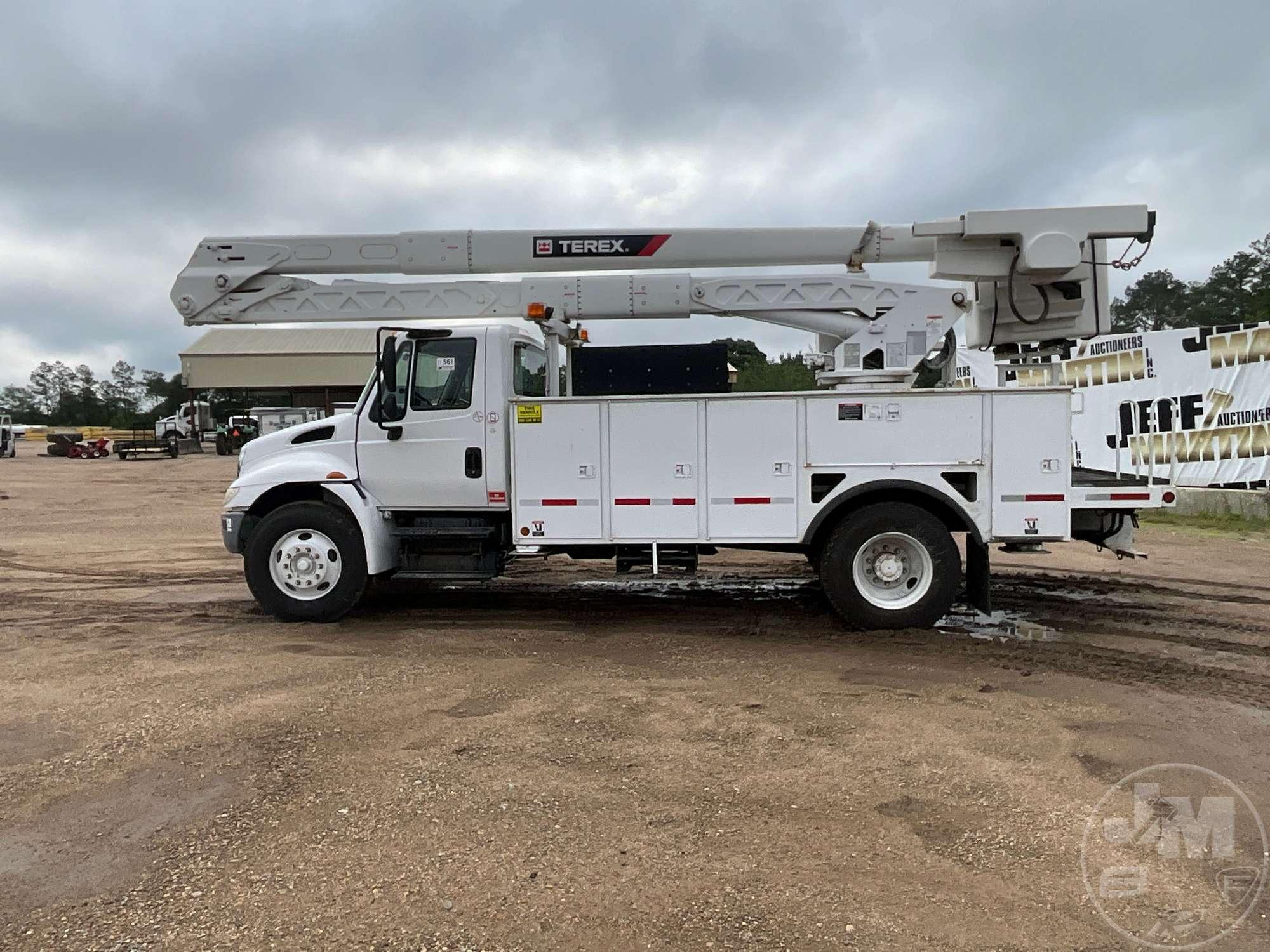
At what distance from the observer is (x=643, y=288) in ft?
24.5

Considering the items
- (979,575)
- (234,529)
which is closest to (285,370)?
(234,529)

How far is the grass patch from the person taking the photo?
41.2ft

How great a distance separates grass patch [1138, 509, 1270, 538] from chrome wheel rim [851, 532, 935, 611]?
7627 millimetres

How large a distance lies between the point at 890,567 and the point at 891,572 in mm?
37

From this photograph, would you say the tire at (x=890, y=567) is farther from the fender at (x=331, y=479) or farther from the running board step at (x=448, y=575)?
the fender at (x=331, y=479)

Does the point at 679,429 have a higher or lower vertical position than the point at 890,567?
higher

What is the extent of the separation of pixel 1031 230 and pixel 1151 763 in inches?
168

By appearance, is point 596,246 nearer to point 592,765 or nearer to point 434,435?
point 434,435

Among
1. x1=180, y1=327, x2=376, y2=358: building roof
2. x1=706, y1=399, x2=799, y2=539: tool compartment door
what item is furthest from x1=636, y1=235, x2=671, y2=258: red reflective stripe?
x1=180, y1=327, x2=376, y2=358: building roof

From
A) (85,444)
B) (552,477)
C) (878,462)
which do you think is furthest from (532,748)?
(85,444)

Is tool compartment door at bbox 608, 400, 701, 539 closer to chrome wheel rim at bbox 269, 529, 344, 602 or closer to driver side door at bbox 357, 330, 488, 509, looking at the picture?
driver side door at bbox 357, 330, 488, 509

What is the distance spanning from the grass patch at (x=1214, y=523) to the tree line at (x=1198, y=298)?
1037 inches

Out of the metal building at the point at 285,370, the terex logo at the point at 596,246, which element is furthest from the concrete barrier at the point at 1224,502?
the metal building at the point at 285,370

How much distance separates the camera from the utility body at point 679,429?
21.2 ft
